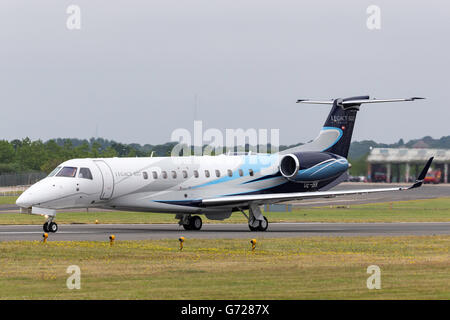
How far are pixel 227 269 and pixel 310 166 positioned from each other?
22.2 m

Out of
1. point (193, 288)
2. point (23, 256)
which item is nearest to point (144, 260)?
point (23, 256)

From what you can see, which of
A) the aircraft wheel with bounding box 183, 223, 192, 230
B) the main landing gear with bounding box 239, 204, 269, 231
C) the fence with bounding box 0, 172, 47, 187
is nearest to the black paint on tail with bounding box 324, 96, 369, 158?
the main landing gear with bounding box 239, 204, 269, 231

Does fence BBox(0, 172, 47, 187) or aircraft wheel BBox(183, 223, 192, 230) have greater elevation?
fence BBox(0, 172, 47, 187)

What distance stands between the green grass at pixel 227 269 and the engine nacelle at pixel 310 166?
10.7 m

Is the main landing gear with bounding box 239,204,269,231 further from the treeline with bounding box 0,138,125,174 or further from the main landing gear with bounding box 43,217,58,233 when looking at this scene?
the treeline with bounding box 0,138,125,174

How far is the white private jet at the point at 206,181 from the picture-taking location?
3941cm

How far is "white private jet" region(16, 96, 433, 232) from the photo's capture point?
39406mm

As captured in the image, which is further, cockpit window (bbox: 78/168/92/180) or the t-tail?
the t-tail

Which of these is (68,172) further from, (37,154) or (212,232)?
(37,154)

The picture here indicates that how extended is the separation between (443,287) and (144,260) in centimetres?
982

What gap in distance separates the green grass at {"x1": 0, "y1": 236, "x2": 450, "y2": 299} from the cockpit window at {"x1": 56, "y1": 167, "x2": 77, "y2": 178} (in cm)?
724

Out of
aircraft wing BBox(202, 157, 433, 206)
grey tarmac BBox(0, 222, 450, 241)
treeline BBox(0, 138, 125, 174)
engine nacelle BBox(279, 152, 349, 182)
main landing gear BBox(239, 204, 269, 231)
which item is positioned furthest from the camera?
treeline BBox(0, 138, 125, 174)

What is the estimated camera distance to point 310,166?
46.1 meters

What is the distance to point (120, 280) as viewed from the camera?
21.8m
